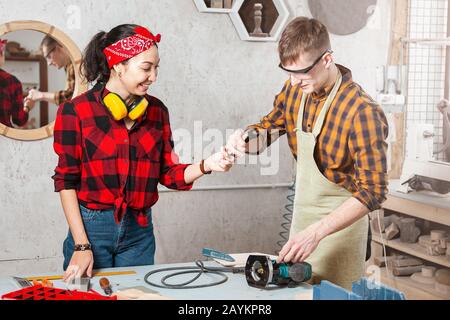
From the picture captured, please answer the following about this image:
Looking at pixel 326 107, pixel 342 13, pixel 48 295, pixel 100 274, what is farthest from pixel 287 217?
pixel 48 295

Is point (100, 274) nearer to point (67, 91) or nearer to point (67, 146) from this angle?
point (67, 146)

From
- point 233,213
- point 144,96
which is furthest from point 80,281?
point 233,213

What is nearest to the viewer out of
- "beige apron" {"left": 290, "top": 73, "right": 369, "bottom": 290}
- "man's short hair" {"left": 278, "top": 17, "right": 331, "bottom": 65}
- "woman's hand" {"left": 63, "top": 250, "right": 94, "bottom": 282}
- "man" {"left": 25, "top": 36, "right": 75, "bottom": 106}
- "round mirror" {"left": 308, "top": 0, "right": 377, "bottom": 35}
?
"woman's hand" {"left": 63, "top": 250, "right": 94, "bottom": 282}

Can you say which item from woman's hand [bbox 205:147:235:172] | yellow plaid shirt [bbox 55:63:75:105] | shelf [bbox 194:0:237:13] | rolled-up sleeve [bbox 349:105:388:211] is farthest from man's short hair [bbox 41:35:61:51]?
rolled-up sleeve [bbox 349:105:388:211]

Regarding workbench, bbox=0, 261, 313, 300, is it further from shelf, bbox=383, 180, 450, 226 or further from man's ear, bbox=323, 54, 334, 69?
shelf, bbox=383, 180, 450, 226

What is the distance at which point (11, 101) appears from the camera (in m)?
2.76

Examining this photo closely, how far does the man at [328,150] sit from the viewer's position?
1.66 metres

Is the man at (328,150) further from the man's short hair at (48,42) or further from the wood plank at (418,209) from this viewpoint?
the man's short hair at (48,42)

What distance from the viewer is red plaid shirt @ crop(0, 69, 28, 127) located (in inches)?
107

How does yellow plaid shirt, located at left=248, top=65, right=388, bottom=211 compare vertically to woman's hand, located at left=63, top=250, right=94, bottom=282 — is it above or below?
above

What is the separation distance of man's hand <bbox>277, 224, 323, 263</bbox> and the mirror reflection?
→ 154 centimetres

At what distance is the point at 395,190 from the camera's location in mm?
2783

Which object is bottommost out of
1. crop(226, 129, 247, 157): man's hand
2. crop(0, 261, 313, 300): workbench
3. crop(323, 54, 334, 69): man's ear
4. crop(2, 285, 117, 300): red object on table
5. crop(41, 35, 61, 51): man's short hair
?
crop(0, 261, 313, 300): workbench
